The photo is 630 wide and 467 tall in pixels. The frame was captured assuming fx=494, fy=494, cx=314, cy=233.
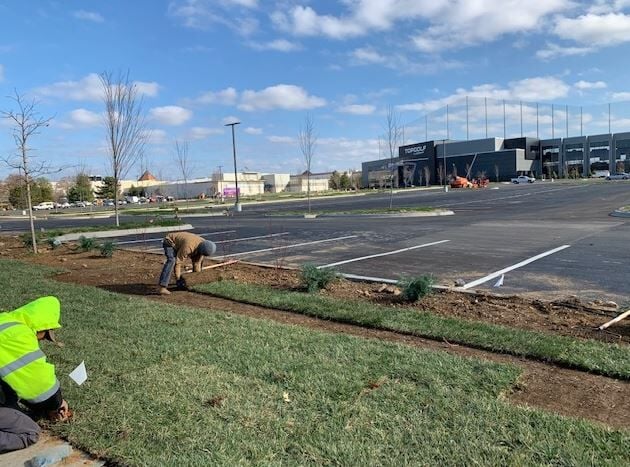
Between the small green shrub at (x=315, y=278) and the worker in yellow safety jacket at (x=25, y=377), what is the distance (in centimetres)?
456

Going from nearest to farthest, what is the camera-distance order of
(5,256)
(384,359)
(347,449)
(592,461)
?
(592,461) < (347,449) < (384,359) < (5,256)

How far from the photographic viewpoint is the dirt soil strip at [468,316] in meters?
3.90

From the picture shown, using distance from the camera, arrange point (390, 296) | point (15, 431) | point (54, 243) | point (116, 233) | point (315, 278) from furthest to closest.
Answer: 1. point (116, 233)
2. point (54, 243)
3. point (315, 278)
4. point (390, 296)
5. point (15, 431)

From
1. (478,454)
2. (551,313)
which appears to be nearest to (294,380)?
(478,454)

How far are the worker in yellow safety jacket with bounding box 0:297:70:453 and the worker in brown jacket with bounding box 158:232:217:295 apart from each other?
4250 mm

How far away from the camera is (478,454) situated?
299 centimetres

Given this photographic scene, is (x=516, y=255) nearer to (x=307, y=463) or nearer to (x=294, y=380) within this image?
(x=294, y=380)

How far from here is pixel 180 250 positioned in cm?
802

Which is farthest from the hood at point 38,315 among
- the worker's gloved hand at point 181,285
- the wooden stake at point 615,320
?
the wooden stake at point 615,320

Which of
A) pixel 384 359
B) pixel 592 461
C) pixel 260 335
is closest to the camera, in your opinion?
pixel 592 461

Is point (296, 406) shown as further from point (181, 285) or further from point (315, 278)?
point (181, 285)

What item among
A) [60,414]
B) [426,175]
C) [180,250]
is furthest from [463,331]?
[426,175]

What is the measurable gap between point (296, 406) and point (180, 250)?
485 cm

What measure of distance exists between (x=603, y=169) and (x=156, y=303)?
13195cm
